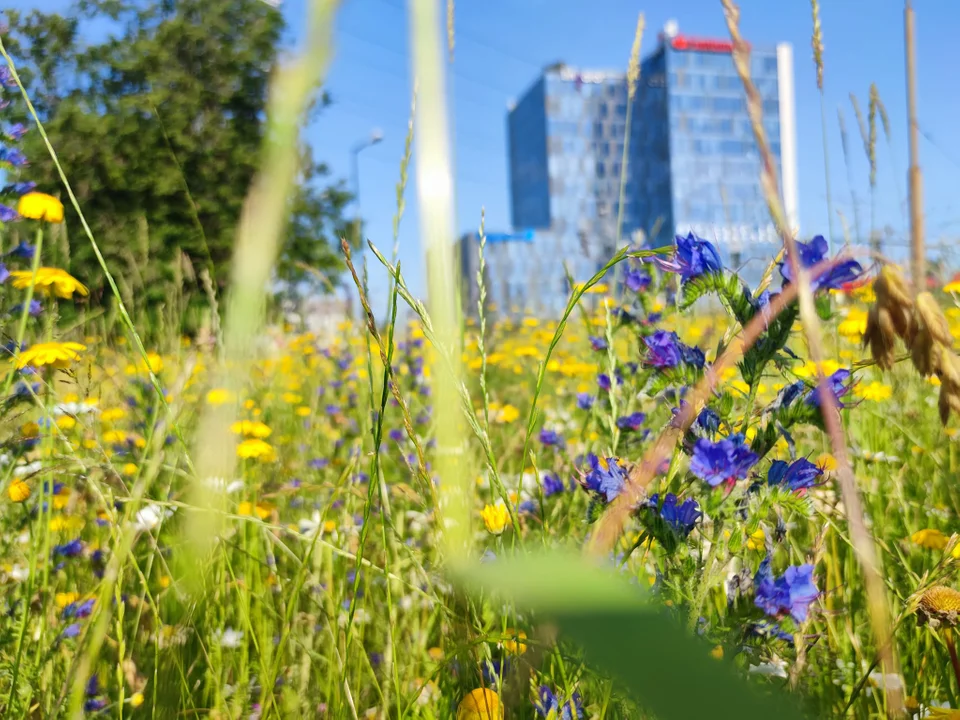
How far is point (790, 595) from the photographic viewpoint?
2.40 feet

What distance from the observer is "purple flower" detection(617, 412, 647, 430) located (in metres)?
1.42

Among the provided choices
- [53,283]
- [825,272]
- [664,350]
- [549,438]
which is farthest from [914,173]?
[53,283]

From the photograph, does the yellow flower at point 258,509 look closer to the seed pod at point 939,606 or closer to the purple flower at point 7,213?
the purple flower at point 7,213

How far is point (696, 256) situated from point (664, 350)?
0.37ft

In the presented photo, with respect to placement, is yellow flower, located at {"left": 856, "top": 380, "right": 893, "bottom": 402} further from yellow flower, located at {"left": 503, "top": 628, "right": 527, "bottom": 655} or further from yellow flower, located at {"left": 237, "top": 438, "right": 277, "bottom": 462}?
yellow flower, located at {"left": 237, "top": 438, "right": 277, "bottom": 462}

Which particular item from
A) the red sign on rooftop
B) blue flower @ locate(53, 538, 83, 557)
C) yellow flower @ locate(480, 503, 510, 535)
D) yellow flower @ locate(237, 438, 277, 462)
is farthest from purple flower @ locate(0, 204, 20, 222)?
the red sign on rooftop

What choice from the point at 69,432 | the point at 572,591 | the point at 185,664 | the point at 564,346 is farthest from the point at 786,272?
the point at 564,346

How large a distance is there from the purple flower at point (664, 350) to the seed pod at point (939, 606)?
0.36 metres

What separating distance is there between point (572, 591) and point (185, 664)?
1179 millimetres

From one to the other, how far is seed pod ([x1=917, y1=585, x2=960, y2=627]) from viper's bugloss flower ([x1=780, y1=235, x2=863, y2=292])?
352mm

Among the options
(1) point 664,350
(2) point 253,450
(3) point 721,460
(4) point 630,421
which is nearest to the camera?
(3) point 721,460

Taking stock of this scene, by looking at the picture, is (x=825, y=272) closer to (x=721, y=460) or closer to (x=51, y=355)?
(x=721, y=460)

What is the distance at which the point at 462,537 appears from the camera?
44 cm

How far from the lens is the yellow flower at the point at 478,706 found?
79 centimetres
